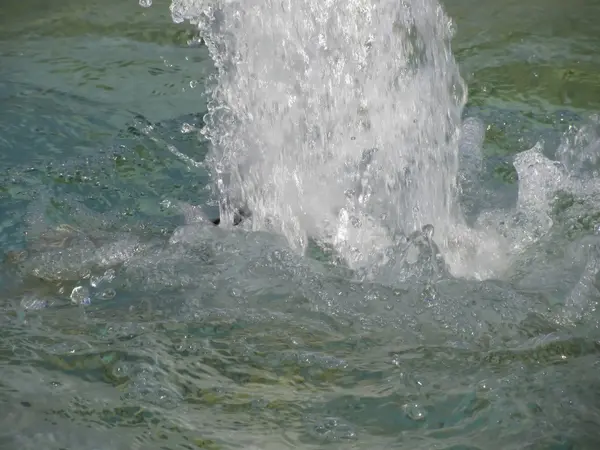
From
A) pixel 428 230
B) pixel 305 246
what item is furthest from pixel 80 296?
pixel 428 230

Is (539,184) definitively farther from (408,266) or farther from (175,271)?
(175,271)

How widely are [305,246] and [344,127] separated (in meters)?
0.52

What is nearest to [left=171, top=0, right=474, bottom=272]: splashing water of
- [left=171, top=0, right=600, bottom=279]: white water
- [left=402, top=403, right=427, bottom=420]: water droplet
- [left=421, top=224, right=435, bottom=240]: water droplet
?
[left=171, top=0, right=600, bottom=279]: white water

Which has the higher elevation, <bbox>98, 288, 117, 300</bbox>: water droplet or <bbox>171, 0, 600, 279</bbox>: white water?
<bbox>171, 0, 600, 279</bbox>: white water

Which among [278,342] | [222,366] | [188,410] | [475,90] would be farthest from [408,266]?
[475,90]

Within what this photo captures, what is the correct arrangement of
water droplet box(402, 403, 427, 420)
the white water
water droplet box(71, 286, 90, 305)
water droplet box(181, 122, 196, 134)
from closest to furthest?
water droplet box(402, 403, 427, 420) → water droplet box(71, 286, 90, 305) → the white water → water droplet box(181, 122, 196, 134)

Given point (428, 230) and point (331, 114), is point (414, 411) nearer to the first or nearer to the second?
point (428, 230)

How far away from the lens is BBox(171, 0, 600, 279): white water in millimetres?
3178

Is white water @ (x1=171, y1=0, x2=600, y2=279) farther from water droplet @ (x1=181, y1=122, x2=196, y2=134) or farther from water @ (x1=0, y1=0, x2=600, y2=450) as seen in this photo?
water droplet @ (x1=181, y1=122, x2=196, y2=134)

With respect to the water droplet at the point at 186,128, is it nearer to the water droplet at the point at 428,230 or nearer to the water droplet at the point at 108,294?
the water droplet at the point at 108,294

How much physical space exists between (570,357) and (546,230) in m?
0.76

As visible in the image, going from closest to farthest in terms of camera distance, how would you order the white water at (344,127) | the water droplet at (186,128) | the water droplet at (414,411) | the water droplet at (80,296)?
the water droplet at (414,411), the water droplet at (80,296), the white water at (344,127), the water droplet at (186,128)

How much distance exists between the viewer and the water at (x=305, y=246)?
2.26 m

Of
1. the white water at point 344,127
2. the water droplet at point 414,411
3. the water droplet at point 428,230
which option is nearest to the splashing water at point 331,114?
the white water at point 344,127
